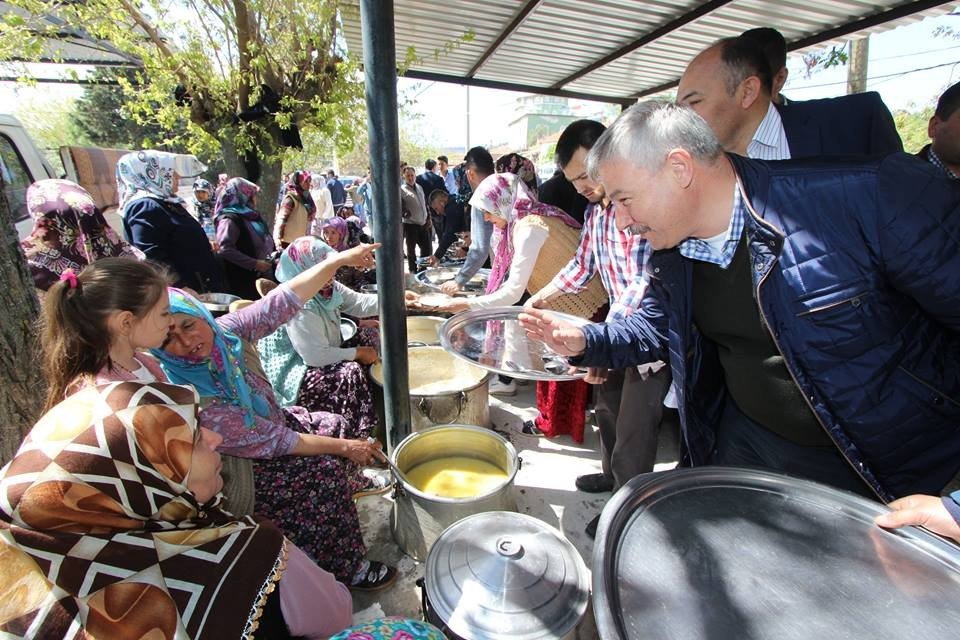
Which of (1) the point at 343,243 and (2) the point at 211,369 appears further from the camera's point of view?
(1) the point at 343,243

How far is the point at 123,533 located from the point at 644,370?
2054 mm

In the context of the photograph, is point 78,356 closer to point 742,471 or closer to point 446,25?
point 742,471

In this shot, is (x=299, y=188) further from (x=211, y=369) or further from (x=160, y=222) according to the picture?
(x=211, y=369)

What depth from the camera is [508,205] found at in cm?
324

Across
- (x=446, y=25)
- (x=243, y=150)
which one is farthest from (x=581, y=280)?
(x=243, y=150)

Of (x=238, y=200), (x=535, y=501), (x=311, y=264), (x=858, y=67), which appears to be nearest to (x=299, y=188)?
(x=238, y=200)

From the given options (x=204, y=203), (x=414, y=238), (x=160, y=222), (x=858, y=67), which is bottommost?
(x=414, y=238)

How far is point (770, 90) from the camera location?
6.87ft

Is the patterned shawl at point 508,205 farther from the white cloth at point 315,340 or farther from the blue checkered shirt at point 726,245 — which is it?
the blue checkered shirt at point 726,245

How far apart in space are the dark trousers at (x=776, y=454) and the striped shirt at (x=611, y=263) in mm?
602

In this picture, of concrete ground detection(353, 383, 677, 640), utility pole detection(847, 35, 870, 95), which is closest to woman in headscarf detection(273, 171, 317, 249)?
concrete ground detection(353, 383, 677, 640)

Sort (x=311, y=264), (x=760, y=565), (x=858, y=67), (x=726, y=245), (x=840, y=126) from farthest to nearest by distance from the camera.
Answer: (x=858, y=67), (x=311, y=264), (x=840, y=126), (x=726, y=245), (x=760, y=565)

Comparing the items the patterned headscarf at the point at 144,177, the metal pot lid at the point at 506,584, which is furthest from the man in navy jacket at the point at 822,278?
the patterned headscarf at the point at 144,177

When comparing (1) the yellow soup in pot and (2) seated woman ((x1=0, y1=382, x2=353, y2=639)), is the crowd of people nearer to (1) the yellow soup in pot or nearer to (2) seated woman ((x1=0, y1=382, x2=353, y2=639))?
(2) seated woman ((x1=0, y1=382, x2=353, y2=639))
